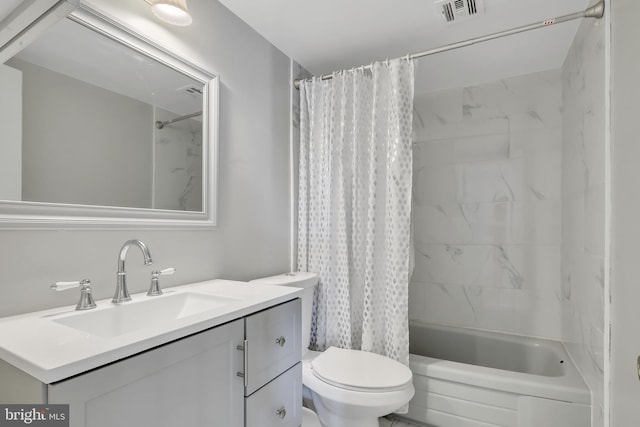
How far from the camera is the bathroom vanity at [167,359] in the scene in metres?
0.66

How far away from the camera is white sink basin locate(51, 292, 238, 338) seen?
1.00 m

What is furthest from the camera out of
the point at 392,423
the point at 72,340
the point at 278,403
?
the point at 392,423

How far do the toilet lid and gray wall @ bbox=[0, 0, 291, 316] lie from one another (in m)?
0.62

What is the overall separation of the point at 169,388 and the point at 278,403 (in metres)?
0.53

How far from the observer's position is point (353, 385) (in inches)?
58.4

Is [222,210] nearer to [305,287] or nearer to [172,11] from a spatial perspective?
[305,287]

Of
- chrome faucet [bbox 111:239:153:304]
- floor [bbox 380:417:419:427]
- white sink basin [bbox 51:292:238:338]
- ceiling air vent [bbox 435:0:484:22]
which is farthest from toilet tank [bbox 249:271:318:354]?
ceiling air vent [bbox 435:0:484:22]

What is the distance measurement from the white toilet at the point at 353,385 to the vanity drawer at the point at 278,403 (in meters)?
0.24

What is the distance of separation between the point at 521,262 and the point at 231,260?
2060mm

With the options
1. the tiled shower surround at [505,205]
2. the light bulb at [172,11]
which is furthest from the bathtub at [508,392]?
the light bulb at [172,11]

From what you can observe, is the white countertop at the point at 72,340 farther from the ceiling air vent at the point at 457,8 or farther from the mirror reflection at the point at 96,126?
the ceiling air vent at the point at 457,8

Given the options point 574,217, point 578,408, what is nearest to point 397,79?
point 574,217

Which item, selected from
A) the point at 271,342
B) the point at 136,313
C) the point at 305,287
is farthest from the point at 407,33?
the point at 136,313

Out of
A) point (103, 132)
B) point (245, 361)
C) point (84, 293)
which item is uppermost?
point (103, 132)
